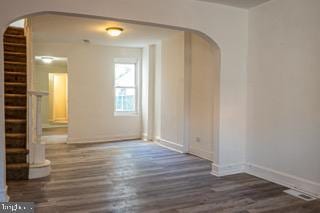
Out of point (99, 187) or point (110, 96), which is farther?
point (110, 96)

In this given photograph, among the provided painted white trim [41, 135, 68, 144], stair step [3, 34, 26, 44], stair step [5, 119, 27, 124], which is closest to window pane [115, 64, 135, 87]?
painted white trim [41, 135, 68, 144]

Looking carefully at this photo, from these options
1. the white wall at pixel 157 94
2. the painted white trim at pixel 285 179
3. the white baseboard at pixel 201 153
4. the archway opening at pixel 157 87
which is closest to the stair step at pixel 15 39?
the archway opening at pixel 157 87

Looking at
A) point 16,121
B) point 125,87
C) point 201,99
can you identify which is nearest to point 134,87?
point 125,87

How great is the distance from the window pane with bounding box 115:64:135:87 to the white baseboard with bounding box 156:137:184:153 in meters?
1.83

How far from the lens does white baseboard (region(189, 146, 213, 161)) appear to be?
5.35 m

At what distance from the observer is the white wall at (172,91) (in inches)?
243

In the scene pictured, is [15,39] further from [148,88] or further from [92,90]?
[148,88]

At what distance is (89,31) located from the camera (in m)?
5.82

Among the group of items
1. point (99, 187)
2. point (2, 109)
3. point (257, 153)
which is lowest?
point (99, 187)

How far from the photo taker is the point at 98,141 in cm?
744

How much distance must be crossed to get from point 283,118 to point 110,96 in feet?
15.9

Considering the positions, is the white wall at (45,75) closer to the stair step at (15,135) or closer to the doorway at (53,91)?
the doorway at (53,91)

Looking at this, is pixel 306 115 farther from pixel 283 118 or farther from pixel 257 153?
pixel 257 153

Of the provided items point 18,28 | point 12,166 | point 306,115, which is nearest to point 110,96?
point 18,28
